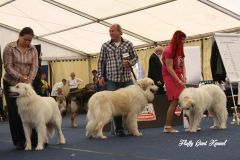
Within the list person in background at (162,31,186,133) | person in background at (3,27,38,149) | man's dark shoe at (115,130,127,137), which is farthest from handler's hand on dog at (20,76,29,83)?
person in background at (162,31,186,133)

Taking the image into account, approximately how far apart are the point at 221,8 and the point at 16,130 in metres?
7.33

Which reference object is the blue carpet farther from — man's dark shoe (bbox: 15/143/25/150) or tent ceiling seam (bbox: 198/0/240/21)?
tent ceiling seam (bbox: 198/0/240/21)

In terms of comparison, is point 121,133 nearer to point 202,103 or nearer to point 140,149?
point 202,103

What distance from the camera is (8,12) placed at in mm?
14531

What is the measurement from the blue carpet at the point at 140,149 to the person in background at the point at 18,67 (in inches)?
12.2

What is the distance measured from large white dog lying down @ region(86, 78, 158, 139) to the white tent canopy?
5.21m

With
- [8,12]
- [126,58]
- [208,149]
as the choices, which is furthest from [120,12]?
[208,149]

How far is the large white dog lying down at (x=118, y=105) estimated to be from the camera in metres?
6.23

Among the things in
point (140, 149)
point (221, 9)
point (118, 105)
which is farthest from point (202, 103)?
point (221, 9)

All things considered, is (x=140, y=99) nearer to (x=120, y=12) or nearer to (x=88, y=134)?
(x=88, y=134)

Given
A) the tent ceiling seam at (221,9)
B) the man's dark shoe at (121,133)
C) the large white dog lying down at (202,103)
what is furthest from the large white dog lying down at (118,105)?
the tent ceiling seam at (221,9)

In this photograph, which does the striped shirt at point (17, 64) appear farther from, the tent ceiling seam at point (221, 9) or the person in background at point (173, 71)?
the tent ceiling seam at point (221, 9)

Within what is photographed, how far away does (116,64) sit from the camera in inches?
261

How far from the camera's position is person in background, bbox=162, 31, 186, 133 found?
21.5 ft
